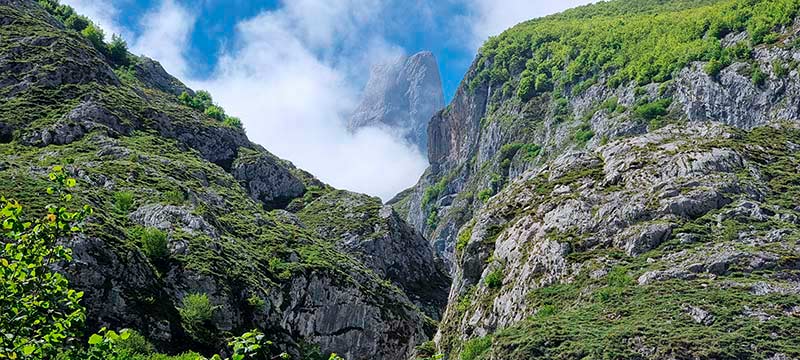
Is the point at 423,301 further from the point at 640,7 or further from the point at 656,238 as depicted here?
the point at 640,7

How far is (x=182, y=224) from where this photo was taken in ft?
152

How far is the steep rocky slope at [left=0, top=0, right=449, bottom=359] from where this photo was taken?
1388 inches

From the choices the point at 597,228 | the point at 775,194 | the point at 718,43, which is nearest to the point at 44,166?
the point at 597,228

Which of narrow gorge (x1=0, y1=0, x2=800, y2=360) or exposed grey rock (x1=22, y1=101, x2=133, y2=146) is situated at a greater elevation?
exposed grey rock (x1=22, y1=101, x2=133, y2=146)

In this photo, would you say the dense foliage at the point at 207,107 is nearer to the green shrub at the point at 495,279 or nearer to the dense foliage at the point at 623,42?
the dense foliage at the point at 623,42

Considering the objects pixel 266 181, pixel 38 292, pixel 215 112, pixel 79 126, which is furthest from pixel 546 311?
pixel 215 112

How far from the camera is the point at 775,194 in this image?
132 ft

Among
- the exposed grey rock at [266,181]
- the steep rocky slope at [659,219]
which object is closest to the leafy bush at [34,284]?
the steep rocky slope at [659,219]

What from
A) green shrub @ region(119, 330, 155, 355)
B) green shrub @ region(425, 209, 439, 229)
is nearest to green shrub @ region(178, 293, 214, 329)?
green shrub @ region(119, 330, 155, 355)

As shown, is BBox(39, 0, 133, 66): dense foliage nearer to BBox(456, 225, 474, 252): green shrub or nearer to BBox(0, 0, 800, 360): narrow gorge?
BBox(0, 0, 800, 360): narrow gorge

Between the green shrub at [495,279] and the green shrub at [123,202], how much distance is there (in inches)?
1043

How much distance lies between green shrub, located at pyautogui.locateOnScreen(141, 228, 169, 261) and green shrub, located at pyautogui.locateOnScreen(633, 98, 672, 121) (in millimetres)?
59756

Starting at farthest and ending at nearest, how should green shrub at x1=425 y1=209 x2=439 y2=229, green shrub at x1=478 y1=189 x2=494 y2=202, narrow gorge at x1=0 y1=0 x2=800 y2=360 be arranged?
green shrub at x1=425 y1=209 x2=439 y2=229
green shrub at x1=478 y1=189 x2=494 y2=202
narrow gorge at x1=0 y1=0 x2=800 y2=360

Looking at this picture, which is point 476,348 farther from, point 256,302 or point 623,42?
point 623,42
